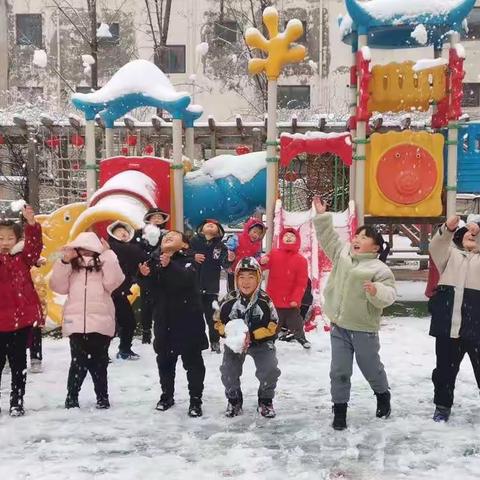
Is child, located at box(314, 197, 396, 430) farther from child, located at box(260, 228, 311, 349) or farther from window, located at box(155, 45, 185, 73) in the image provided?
window, located at box(155, 45, 185, 73)

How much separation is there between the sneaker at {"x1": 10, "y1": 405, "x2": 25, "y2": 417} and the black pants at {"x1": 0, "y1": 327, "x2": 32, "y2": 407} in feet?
0.06

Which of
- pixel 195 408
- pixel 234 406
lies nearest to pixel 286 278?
pixel 234 406

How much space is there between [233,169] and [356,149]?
1758mm

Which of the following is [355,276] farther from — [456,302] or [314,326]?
[314,326]

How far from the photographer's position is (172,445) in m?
4.04

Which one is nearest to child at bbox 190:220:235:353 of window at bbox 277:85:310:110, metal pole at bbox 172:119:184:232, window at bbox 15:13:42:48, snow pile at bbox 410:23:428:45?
metal pole at bbox 172:119:184:232

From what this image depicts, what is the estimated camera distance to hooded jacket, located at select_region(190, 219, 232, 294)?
22.0 ft

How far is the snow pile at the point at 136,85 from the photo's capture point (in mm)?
8703

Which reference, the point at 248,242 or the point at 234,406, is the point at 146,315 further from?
the point at 234,406

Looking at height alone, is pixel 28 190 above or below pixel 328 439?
Answer: above

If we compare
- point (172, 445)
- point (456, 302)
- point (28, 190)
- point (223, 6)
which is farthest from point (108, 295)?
point (223, 6)

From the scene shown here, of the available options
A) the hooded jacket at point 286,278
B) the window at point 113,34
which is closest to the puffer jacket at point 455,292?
the hooded jacket at point 286,278

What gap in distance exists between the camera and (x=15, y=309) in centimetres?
457

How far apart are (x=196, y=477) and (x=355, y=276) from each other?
5.41 feet
